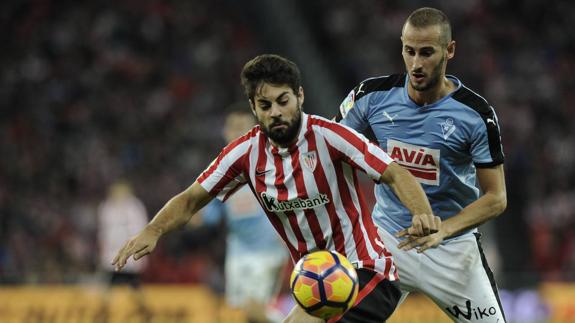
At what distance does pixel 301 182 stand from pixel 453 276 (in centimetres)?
115

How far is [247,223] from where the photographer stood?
905 cm

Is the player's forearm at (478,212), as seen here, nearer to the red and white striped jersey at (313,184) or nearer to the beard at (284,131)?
the red and white striped jersey at (313,184)

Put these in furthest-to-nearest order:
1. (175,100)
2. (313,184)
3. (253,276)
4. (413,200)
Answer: (175,100) → (253,276) → (313,184) → (413,200)

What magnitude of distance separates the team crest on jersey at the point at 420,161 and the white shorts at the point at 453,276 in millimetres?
406

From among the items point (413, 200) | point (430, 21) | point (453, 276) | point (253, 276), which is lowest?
point (253, 276)

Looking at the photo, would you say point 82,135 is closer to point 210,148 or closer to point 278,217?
point 210,148

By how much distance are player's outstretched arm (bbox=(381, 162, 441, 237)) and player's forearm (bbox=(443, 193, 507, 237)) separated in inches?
16.7

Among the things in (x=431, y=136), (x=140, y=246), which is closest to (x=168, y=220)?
(x=140, y=246)

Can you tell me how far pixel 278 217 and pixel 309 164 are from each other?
0.34m

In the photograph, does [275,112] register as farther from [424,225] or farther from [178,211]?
[424,225]

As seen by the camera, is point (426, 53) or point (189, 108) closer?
point (426, 53)

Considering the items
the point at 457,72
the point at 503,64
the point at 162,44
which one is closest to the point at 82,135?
the point at 162,44

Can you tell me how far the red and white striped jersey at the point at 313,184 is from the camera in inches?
191

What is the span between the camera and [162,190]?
50.4 feet
